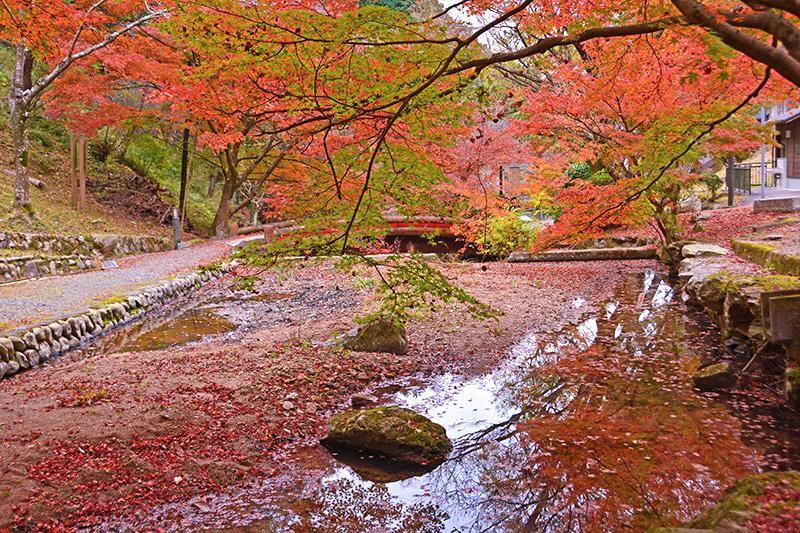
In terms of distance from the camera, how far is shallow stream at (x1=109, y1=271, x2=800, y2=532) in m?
3.76

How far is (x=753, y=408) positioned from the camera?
17.4 ft

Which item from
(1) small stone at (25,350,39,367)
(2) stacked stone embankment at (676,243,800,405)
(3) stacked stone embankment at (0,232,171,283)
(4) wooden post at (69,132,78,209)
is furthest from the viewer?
(4) wooden post at (69,132,78,209)

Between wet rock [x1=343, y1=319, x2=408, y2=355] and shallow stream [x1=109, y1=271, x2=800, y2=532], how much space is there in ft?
3.15

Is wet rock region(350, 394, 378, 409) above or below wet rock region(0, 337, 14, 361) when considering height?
below

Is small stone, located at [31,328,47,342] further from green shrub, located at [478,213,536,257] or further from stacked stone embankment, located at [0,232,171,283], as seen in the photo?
green shrub, located at [478,213,536,257]

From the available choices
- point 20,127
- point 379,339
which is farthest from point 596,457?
point 20,127

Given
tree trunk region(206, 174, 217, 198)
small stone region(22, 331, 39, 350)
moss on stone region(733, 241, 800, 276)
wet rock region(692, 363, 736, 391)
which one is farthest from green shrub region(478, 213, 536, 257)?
tree trunk region(206, 174, 217, 198)

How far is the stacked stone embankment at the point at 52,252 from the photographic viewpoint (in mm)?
11406

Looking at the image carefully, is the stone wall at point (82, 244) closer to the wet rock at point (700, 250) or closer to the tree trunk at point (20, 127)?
the tree trunk at point (20, 127)

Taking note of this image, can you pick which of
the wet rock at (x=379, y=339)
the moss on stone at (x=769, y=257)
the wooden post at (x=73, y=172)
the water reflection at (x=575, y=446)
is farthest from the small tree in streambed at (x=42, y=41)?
the moss on stone at (x=769, y=257)

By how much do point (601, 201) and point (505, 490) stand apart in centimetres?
755

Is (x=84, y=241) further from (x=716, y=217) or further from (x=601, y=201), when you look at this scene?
(x=716, y=217)

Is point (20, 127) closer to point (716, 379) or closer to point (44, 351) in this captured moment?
point (44, 351)

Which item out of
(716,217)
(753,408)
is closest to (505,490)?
(753,408)
